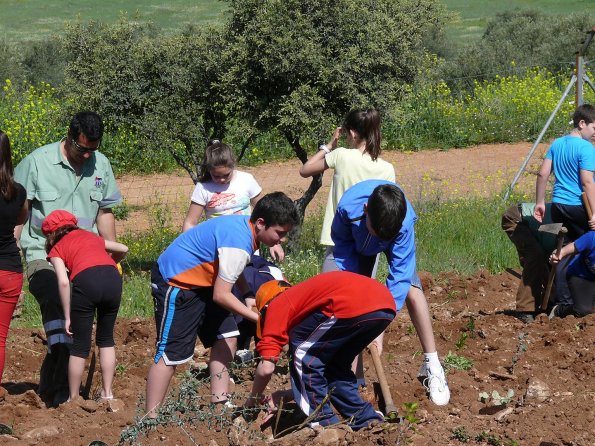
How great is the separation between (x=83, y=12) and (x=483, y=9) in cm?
2062

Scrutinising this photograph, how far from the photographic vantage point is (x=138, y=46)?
35.0 ft

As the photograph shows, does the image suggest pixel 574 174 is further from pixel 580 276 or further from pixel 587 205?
pixel 580 276

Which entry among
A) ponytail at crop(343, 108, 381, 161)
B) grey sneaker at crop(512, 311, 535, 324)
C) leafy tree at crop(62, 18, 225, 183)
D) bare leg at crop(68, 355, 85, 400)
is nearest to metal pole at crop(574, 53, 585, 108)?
grey sneaker at crop(512, 311, 535, 324)

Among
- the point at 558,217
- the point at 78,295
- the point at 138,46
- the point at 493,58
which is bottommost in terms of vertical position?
the point at 493,58

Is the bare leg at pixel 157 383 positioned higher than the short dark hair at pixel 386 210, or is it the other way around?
the short dark hair at pixel 386 210

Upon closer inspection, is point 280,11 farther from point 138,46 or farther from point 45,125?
point 45,125

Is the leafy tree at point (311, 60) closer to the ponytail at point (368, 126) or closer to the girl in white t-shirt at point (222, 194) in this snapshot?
the girl in white t-shirt at point (222, 194)

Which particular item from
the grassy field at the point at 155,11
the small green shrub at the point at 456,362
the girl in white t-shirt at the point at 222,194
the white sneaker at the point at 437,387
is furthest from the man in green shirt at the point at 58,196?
the grassy field at the point at 155,11

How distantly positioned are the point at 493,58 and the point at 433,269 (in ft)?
47.6

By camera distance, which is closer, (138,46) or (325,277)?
(325,277)

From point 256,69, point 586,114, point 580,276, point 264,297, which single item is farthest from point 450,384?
point 256,69

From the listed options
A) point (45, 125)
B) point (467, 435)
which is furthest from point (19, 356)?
point (45, 125)

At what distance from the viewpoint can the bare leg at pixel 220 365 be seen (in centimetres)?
586

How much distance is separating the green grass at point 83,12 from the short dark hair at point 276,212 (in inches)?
1511
